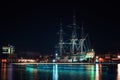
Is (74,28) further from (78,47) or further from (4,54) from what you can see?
(4,54)

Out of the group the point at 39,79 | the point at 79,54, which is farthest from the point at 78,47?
the point at 39,79

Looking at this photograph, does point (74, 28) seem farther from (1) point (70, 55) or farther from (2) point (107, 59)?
(2) point (107, 59)

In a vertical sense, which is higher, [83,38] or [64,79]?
[83,38]

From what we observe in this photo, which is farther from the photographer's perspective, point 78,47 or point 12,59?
point 12,59

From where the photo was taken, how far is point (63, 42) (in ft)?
394

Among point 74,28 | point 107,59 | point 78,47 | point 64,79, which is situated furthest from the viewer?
point 107,59

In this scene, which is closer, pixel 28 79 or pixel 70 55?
pixel 28 79

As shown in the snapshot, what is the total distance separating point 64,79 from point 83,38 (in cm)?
7239

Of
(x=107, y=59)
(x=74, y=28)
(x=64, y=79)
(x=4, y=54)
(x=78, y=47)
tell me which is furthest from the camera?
(x=4, y=54)

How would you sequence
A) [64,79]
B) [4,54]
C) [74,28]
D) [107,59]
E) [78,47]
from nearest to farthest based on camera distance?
[64,79] < [74,28] < [78,47] < [107,59] < [4,54]

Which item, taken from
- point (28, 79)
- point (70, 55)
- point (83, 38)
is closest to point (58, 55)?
point (70, 55)

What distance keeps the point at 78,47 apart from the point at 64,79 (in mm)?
78564

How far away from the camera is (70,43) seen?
119625mm

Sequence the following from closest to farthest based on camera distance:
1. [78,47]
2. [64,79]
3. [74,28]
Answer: [64,79] < [74,28] < [78,47]
